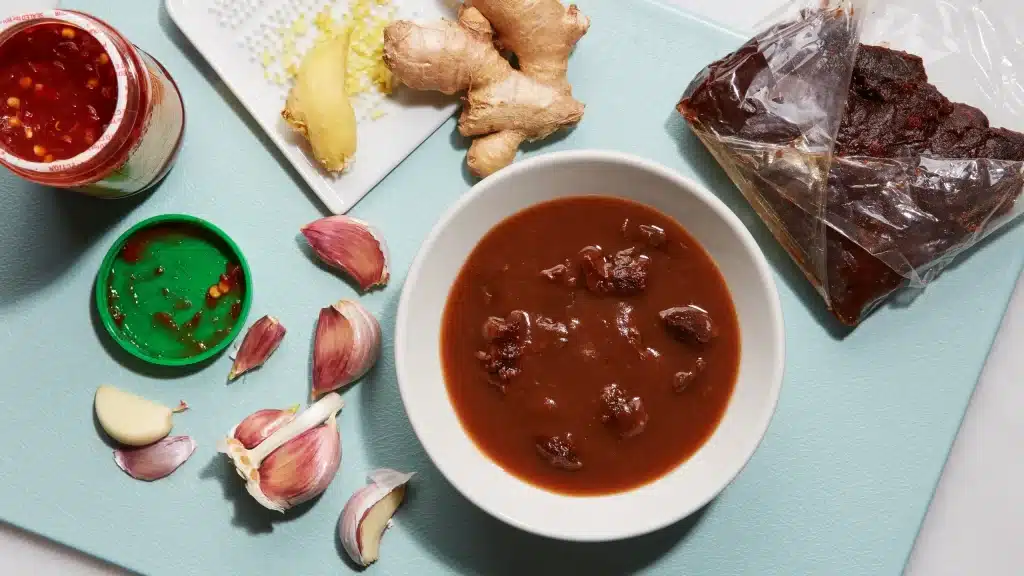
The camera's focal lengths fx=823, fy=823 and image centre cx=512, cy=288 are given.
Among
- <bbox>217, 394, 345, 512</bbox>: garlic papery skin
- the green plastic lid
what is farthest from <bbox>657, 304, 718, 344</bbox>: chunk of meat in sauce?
the green plastic lid

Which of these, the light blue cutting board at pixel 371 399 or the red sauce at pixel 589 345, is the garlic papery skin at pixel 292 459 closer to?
the light blue cutting board at pixel 371 399

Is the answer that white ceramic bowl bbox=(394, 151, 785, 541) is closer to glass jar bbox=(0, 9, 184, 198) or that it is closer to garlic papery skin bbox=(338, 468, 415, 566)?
garlic papery skin bbox=(338, 468, 415, 566)

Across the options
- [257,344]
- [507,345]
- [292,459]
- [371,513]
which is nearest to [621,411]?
[507,345]

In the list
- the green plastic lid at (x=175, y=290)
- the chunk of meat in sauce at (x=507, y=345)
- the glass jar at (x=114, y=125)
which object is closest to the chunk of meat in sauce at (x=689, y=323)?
the chunk of meat in sauce at (x=507, y=345)

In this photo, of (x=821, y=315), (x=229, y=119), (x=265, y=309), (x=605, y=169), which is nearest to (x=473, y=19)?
(x=605, y=169)

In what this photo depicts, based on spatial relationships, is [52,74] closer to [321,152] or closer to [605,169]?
[321,152]
